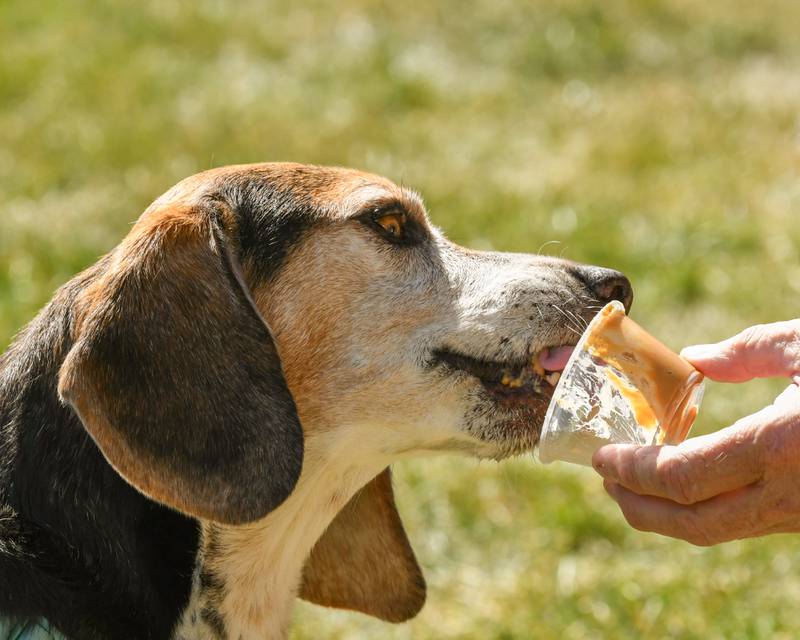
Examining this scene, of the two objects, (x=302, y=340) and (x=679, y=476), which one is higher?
(x=302, y=340)

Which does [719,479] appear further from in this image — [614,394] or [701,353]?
[701,353]

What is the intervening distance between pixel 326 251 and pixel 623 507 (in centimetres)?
113

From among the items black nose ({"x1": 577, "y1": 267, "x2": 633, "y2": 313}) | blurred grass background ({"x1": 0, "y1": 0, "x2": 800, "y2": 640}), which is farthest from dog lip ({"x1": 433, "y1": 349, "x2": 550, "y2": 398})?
blurred grass background ({"x1": 0, "y1": 0, "x2": 800, "y2": 640})

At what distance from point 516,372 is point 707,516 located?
701 millimetres

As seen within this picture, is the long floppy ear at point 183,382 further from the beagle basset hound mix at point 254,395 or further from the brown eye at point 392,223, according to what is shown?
the brown eye at point 392,223

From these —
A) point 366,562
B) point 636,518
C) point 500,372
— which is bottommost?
point 366,562

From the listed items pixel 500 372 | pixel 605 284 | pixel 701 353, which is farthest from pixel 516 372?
pixel 701 353

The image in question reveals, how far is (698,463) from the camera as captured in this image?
3033 mm

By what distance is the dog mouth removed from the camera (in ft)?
11.5

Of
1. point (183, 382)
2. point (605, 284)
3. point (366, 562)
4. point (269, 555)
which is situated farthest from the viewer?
point (366, 562)

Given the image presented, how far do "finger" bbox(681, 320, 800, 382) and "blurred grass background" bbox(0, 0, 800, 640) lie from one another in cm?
157

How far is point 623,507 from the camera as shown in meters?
3.22

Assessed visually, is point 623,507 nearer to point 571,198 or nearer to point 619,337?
point 619,337

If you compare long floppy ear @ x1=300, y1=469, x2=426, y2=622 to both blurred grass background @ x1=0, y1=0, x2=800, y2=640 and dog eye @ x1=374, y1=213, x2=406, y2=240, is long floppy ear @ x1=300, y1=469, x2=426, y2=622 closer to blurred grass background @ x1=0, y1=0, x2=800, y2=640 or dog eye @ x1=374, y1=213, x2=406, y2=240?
blurred grass background @ x1=0, y1=0, x2=800, y2=640
